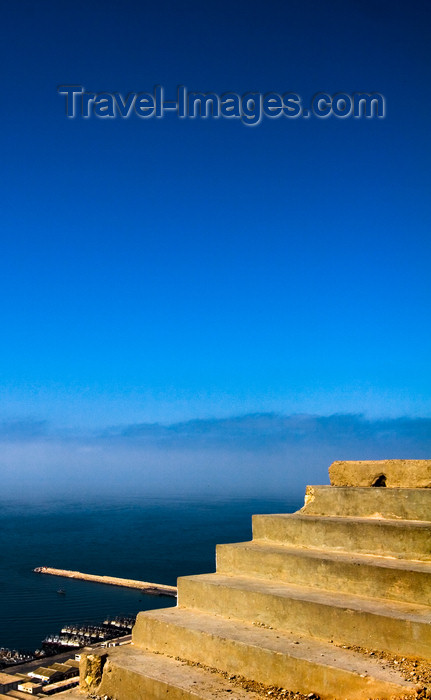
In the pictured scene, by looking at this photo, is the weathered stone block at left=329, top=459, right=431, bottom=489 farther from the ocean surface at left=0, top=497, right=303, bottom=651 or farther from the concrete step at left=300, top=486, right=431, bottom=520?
the ocean surface at left=0, top=497, right=303, bottom=651

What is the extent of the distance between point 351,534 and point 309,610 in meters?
1.11

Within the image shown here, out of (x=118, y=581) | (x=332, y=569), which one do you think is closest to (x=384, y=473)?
(x=332, y=569)

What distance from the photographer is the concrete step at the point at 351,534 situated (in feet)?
17.3

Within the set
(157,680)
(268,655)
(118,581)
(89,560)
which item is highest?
(268,655)

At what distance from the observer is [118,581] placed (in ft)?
233

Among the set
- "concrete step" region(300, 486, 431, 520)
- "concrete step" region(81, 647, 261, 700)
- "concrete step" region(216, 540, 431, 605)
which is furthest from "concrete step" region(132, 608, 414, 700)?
"concrete step" region(300, 486, 431, 520)

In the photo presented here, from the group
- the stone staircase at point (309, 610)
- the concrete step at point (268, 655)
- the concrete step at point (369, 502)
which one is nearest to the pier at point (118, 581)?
the concrete step at point (369, 502)

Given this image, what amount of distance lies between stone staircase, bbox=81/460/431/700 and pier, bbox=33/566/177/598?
61.2 m

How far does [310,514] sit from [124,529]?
476ft

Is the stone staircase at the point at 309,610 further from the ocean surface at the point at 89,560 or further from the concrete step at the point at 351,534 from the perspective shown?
the ocean surface at the point at 89,560

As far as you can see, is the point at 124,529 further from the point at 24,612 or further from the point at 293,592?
the point at 293,592

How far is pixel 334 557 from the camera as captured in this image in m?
5.40

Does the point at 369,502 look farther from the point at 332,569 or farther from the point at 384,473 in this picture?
the point at 332,569

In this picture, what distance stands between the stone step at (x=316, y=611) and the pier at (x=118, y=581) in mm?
61353
